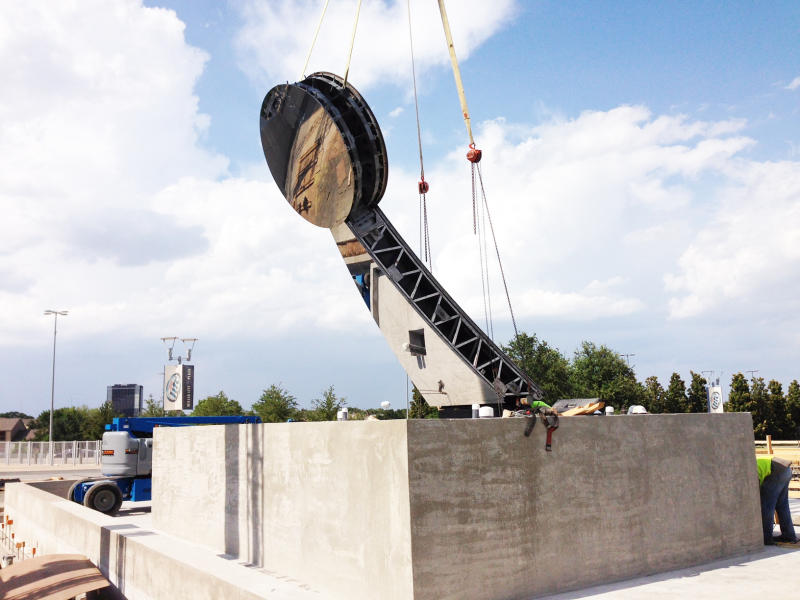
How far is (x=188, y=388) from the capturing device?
1266 inches

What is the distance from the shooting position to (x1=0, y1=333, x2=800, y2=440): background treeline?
2224 inches

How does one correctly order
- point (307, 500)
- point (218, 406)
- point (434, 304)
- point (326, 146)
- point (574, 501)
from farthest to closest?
point (218, 406) → point (326, 146) → point (434, 304) → point (307, 500) → point (574, 501)

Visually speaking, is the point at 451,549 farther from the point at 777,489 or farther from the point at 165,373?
the point at 165,373

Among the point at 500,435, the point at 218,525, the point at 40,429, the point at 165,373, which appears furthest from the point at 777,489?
the point at 40,429

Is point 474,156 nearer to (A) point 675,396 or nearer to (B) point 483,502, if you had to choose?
(B) point 483,502

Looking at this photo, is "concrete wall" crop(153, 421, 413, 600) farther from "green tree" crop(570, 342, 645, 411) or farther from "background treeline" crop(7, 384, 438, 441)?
"green tree" crop(570, 342, 645, 411)

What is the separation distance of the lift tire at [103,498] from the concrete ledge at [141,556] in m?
0.46

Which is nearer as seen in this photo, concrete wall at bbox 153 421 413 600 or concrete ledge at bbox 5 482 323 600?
concrete wall at bbox 153 421 413 600

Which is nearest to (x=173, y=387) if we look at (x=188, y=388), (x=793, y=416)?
Answer: (x=188, y=388)

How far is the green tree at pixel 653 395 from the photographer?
62553mm

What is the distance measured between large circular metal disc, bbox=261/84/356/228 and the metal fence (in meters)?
35.8

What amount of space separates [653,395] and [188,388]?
47522 millimetres

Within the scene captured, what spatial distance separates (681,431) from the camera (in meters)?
12.2

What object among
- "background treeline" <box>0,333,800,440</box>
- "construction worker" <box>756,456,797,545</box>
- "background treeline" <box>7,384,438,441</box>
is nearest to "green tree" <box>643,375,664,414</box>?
"background treeline" <box>0,333,800,440</box>
